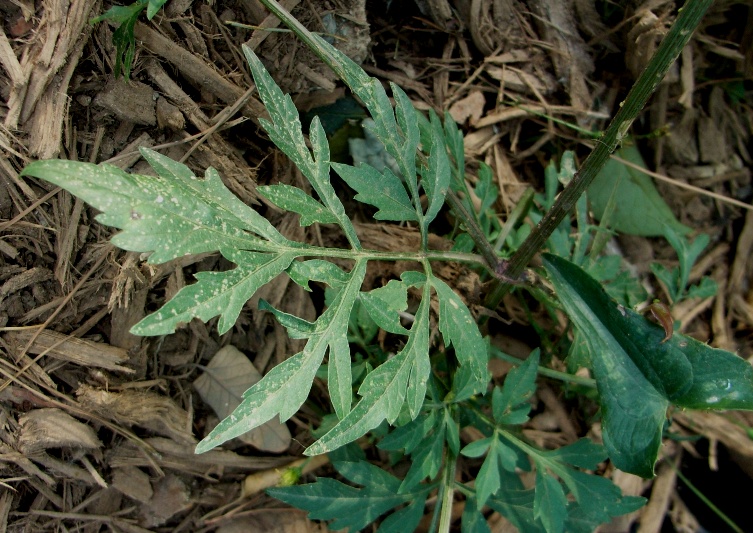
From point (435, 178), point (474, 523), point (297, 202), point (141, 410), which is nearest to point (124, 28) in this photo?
point (297, 202)

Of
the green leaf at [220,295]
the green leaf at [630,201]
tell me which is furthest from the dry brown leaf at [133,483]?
the green leaf at [630,201]

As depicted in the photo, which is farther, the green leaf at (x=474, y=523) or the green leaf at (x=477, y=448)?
the green leaf at (x=474, y=523)

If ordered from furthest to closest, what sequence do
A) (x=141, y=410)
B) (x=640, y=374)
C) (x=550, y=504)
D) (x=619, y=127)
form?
(x=141, y=410) < (x=550, y=504) < (x=640, y=374) < (x=619, y=127)

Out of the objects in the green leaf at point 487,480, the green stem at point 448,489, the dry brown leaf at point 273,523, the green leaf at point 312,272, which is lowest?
the dry brown leaf at point 273,523

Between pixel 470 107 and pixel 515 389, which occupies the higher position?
pixel 470 107

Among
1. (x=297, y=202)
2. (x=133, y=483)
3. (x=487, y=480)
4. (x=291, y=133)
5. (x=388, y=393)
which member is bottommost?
(x=133, y=483)

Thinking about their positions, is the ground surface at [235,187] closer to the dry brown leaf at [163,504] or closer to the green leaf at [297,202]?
the dry brown leaf at [163,504]

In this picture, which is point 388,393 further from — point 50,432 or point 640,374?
point 50,432
